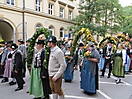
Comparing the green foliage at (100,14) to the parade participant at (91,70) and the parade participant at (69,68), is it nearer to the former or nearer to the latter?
the parade participant at (69,68)

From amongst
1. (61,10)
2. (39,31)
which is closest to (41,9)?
(61,10)

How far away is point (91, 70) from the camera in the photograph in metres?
5.27

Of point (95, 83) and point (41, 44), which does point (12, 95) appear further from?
point (95, 83)

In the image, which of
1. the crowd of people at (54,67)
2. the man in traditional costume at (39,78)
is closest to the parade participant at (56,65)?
the crowd of people at (54,67)

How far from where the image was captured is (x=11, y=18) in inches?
625

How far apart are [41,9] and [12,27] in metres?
4.23

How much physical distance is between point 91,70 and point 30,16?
1358cm

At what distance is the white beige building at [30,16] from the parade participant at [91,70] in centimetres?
1197

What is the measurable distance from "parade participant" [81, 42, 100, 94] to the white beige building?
471 inches

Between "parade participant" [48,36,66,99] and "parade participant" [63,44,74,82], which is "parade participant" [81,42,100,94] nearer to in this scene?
"parade participant" [48,36,66,99]

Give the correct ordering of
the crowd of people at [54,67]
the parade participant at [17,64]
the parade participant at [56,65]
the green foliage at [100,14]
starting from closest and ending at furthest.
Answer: the parade participant at [56,65], the crowd of people at [54,67], the parade participant at [17,64], the green foliage at [100,14]

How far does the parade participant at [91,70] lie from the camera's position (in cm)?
526

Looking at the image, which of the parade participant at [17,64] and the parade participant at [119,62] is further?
the parade participant at [119,62]

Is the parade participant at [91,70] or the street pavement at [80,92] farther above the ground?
the parade participant at [91,70]
